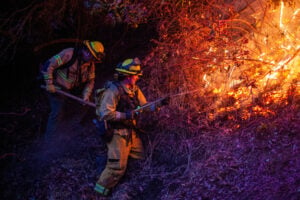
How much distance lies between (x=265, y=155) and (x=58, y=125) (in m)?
4.34

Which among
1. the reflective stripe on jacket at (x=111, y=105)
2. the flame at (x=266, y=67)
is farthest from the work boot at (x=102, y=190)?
the flame at (x=266, y=67)

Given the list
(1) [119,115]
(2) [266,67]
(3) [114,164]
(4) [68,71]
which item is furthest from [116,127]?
(2) [266,67]

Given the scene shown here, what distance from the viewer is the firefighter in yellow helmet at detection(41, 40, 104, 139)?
5895 mm

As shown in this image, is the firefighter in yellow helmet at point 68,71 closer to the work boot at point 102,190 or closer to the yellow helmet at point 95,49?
the yellow helmet at point 95,49

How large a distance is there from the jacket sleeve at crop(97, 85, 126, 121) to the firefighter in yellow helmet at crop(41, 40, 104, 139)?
1.06 metres

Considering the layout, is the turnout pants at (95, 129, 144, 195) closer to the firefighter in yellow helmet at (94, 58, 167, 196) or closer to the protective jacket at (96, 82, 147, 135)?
the firefighter in yellow helmet at (94, 58, 167, 196)

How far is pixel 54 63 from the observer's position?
236 inches

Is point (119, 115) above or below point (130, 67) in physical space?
below

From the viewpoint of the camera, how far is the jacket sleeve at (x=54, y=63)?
6.00 m

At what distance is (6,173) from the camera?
612 centimetres

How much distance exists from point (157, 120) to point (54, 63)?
2.36 meters

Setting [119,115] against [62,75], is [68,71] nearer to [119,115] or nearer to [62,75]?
[62,75]

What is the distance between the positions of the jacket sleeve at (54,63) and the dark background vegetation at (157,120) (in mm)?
1259

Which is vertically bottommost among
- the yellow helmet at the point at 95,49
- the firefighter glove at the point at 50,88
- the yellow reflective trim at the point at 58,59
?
the firefighter glove at the point at 50,88
